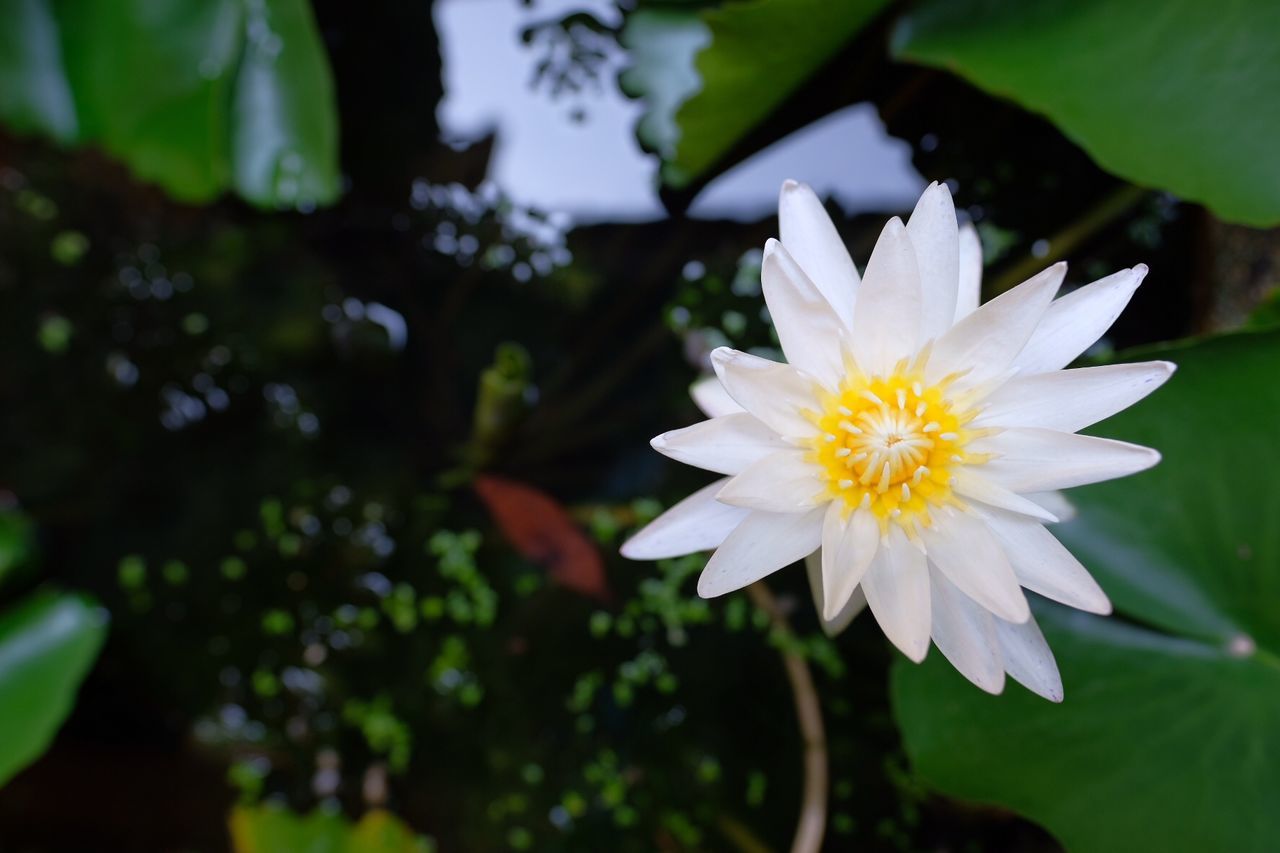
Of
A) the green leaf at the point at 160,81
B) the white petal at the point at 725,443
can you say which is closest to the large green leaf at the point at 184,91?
the green leaf at the point at 160,81

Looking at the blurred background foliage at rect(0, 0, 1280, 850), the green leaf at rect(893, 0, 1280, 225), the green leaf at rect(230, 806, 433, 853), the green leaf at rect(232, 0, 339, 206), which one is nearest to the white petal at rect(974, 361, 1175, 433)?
the green leaf at rect(893, 0, 1280, 225)

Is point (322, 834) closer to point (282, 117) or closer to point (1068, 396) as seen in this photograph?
point (282, 117)

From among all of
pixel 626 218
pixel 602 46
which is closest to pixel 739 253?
pixel 626 218

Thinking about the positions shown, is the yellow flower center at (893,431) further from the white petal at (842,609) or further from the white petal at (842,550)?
the white petal at (842,609)

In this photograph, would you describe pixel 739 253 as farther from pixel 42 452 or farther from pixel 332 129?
pixel 42 452

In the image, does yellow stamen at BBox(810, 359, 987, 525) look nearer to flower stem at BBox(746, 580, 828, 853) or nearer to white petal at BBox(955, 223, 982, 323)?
white petal at BBox(955, 223, 982, 323)

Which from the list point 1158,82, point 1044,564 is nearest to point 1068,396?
point 1044,564
